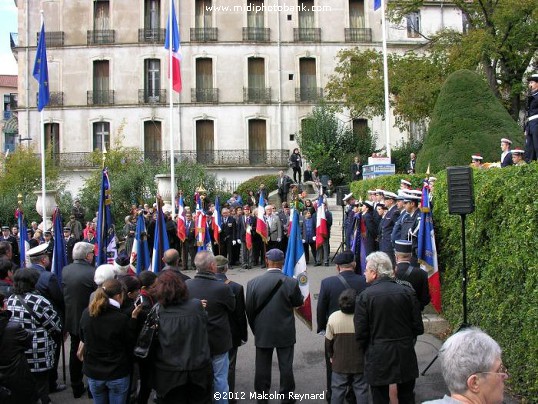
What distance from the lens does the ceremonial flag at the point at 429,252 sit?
30.7 feet

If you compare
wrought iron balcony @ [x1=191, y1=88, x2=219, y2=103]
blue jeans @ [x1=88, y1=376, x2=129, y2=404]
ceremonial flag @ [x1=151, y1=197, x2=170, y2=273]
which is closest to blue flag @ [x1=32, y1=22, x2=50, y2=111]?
ceremonial flag @ [x1=151, y1=197, x2=170, y2=273]

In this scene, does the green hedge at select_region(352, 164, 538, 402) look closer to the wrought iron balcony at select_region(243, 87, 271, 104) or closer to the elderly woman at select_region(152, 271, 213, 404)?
the elderly woman at select_region(152, 271, 213, 404)

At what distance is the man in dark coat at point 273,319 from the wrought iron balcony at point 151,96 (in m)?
34.2

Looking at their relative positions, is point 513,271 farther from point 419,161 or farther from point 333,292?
point 419,161

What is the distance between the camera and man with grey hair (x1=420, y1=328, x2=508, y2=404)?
2.97 metres

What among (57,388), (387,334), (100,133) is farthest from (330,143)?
(387,334)

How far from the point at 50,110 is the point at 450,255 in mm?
34991

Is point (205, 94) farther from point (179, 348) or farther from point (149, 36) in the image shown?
point (179, 348)

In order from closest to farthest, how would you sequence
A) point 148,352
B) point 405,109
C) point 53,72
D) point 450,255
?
point 148,352, point 450,255, point 405,109, point 53,72

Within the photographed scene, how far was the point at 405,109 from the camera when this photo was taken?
25.5m

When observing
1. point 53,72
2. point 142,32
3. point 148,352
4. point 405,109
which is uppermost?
point 142,32

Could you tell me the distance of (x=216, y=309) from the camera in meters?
6.34

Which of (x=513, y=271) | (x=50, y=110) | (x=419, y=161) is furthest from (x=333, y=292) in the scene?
(x=50, y=110)

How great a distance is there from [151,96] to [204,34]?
5.25 metres
